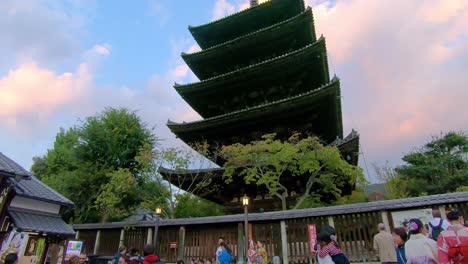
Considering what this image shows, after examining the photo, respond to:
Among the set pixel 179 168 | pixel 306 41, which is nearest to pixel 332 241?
pixel 179 168

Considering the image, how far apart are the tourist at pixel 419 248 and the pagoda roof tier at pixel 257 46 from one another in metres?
15.3

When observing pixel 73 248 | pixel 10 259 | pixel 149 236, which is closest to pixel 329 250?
pixel 10 259

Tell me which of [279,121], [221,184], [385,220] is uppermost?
[279,121]

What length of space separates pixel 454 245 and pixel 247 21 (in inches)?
749

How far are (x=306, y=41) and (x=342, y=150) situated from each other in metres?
9.23

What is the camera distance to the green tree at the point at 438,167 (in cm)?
2583

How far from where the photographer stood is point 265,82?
55.4 feet

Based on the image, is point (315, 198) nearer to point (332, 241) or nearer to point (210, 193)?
point (210, 193)

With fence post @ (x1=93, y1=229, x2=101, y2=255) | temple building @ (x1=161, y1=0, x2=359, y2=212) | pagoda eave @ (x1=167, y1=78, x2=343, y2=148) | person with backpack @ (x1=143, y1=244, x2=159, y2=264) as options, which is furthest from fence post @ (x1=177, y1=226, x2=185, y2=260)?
person with backpack @ (x1=143, y1=244, x2=159, y2=264)

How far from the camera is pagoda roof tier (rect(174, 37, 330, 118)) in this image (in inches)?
615

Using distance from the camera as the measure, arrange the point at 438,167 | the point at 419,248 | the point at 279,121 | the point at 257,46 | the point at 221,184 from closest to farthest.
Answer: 1. the point at 419,248
2. the point at 221,184
3. the point at 279,121
4. the point at 257,46
5. the point at 438,167

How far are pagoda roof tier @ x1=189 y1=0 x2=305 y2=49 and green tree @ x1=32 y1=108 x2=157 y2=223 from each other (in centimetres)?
838

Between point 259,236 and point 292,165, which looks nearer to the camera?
point 259,236

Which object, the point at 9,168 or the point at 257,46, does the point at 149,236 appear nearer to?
the point at 9,168
